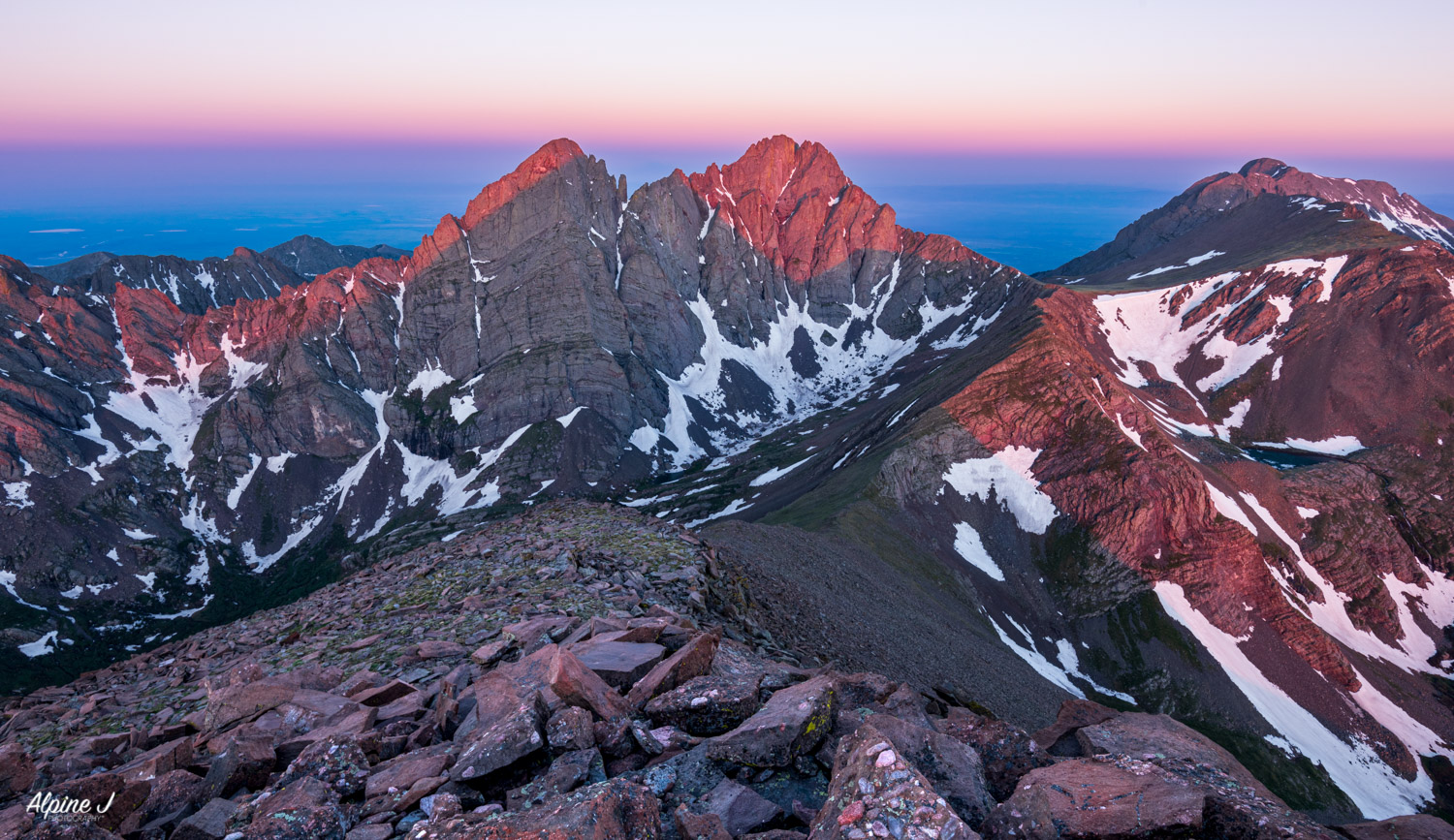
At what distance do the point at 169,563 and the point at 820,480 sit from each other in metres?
178

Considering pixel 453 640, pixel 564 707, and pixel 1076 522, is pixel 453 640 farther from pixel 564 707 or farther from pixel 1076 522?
pixel 1076 522

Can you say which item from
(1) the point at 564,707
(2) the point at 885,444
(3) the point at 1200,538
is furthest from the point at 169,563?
(3) the point at 1200,538

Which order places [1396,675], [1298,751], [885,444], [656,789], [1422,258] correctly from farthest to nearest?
[1422,258], [885,444], [1396,675], [1298,751], [656,789]

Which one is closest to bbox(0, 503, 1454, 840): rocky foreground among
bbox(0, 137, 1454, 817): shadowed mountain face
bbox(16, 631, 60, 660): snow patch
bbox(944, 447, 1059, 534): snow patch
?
bbox(0, 137, 1454, 817): shadowed mountain face

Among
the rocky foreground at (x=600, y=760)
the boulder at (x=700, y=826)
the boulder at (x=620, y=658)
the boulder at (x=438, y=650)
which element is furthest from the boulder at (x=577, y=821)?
the boulder at (x=438, y=650)

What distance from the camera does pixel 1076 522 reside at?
10825cm

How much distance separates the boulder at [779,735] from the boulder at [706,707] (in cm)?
62

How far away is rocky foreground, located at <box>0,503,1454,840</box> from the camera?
27.9ft

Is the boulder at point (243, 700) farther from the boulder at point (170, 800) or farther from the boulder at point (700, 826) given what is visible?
the boulder at point (700, 826)

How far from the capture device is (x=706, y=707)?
1206 cm

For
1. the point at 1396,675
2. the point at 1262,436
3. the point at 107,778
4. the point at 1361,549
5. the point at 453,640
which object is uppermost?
the point at 107,778

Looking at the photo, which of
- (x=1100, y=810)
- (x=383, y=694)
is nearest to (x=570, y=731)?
(x=383, y=694)

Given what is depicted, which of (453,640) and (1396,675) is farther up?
(453,640)

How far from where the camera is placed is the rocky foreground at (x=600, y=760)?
850cm
